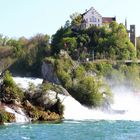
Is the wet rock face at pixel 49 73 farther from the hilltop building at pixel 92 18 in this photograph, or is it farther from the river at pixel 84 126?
the hilltop building at pixel 92 18

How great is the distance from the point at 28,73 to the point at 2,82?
36.1m

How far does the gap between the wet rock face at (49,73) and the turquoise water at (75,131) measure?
20.4 m

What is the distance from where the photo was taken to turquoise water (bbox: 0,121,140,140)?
51344 millimetres

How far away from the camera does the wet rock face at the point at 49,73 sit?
8441cm

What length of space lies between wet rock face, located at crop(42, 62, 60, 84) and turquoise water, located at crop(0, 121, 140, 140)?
2043 centimetres

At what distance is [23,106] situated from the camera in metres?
67.9

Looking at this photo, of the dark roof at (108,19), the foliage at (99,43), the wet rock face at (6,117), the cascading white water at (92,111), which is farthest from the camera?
the dark roof at (108,19)

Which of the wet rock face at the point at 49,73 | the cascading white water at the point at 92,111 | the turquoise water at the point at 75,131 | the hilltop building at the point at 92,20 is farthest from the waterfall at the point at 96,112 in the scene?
the hilltop building at the point at 92,20

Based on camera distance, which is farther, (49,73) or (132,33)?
(132,33)

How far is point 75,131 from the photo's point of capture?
55625 mm

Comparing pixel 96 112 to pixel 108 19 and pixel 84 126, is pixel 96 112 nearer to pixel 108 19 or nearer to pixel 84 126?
pixel 84 126

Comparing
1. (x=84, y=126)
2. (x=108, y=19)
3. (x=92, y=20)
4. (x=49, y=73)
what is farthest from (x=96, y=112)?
(x=108, y=19)

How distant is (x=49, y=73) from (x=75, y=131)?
31395 mm

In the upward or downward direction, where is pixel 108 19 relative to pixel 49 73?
upward
